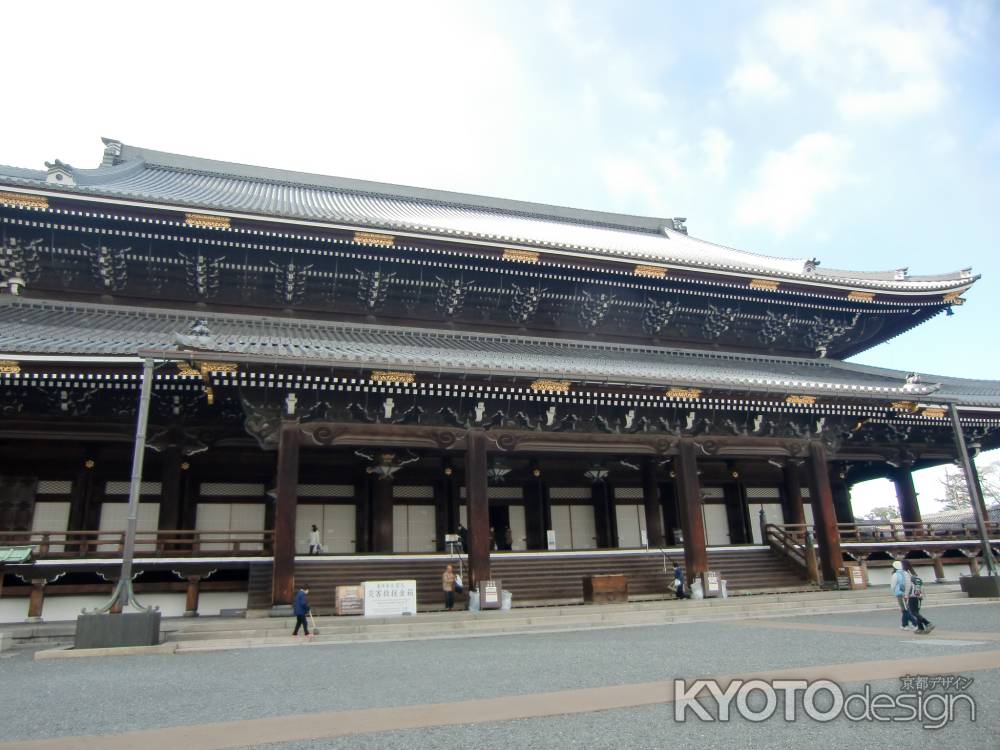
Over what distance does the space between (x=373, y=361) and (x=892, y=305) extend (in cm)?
1826

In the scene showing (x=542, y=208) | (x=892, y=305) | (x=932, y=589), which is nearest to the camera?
(x=932, y=589)

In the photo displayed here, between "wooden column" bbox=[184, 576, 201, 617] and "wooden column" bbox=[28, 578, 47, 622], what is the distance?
2.81 meters

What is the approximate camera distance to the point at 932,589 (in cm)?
1725

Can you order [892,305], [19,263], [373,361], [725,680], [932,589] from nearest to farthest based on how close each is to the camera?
1. [725,680]
2. [373,361]
3. [19,263]
4. [932,589]
5. [892,305]

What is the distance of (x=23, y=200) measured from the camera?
1457 cm

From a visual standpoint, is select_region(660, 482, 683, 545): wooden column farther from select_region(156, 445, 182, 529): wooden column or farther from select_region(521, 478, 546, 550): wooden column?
select_region(156, 445, 182, 529): wooden column

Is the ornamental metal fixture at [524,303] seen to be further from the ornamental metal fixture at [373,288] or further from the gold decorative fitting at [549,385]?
the gold decorative fitting at [549,385]

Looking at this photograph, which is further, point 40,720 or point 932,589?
point 932,589

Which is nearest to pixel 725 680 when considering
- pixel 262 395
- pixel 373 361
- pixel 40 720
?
pixel 40 720

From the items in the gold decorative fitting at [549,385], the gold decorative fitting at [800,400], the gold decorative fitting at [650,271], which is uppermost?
the gold decorative fitting at [650,271]

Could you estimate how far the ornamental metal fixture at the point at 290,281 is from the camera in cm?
1730

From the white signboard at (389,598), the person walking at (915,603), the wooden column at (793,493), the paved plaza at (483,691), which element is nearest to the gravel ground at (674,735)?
the paved plaza at (483,691)

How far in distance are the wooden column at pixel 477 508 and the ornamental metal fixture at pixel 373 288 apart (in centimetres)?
521

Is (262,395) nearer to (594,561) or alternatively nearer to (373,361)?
(373,361)
